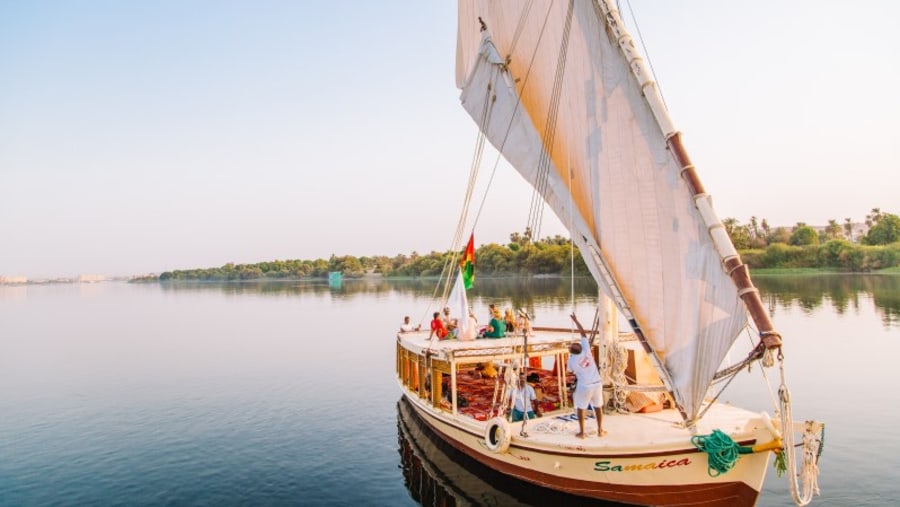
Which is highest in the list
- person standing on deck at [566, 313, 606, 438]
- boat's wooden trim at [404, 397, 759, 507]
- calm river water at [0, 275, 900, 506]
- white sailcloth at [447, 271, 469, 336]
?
white sailcloth at [447, 271, 469, 336]

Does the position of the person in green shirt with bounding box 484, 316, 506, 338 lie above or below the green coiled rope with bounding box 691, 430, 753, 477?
above

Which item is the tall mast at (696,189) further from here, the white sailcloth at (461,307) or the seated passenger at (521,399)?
the white sailcloth at (461,307)

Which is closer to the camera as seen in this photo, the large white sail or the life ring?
the large white sail

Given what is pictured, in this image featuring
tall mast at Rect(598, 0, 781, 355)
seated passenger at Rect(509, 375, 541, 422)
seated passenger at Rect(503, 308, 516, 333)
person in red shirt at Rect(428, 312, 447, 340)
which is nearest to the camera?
tall mast at Rect(598, 0, 781, 355)

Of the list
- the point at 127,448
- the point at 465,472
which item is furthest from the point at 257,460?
the point at 465,472

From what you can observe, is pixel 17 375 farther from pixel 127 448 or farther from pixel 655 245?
pixel 655 245

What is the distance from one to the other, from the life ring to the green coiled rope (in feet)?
13.8

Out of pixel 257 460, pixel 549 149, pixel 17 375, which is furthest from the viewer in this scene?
pixel 17 375

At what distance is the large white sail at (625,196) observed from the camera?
10.2 m

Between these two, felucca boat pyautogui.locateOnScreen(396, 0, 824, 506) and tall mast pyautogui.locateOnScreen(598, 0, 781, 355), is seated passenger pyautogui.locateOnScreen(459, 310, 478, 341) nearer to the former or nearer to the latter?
felucca boat pyautogui.locateOnScreen(396, 0, 824, 506)

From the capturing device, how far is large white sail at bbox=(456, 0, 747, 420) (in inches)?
402

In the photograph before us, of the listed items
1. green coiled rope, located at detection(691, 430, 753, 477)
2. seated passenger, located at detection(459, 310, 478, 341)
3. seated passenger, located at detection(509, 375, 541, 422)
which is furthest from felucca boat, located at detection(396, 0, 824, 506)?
seated passenger, located at detection(459, 310, 478, 341)

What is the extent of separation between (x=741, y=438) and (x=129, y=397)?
2856 cm

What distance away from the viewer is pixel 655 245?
1109 centimetres
